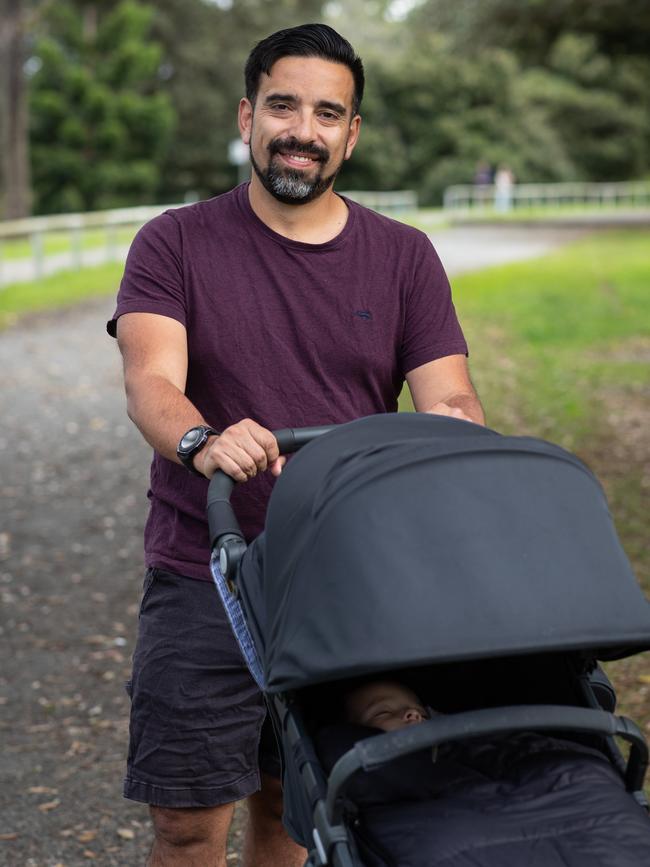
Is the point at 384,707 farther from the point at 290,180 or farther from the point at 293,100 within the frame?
the point at 293,100

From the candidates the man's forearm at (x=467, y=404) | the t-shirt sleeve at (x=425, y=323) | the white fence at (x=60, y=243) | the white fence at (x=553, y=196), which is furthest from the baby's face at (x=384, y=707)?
the white fence at (x=553, y=196)

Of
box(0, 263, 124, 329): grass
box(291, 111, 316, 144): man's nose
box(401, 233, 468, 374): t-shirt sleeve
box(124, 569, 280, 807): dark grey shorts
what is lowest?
box(0, 263, 124, 329): grass

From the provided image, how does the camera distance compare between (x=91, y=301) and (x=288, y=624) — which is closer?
(x=288, y=624)

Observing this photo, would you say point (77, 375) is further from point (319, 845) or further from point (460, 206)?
point (460, 206)

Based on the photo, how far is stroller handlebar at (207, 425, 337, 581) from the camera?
8.57 feet

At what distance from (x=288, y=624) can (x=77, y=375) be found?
1139 cm

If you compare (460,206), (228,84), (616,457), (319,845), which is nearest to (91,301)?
(616,457)

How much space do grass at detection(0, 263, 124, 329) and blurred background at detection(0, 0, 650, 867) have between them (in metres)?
0.07

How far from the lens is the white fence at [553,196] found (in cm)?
4742

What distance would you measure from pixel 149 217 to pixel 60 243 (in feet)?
6.74

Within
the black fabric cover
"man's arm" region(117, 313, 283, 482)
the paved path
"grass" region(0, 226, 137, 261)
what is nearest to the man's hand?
"man's arm" region(117, 313, 283, 482)

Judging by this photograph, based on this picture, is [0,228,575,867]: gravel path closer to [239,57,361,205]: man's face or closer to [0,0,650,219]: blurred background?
[239,57,361,205]: man's face

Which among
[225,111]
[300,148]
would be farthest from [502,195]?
[300,148]

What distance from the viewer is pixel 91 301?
1866cm
